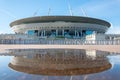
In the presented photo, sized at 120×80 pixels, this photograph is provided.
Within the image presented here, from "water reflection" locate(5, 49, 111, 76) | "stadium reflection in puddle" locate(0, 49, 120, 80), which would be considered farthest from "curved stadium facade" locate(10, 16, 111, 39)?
"stadium reflection in puddle" locate(0, 49, 120, 80)

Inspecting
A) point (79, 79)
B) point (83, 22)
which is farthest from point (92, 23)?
point (79, 79)

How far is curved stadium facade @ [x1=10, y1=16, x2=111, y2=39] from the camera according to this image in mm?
61719

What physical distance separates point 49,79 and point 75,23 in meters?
58.3

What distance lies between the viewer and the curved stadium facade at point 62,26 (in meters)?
61.7

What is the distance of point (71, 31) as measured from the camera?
213ft

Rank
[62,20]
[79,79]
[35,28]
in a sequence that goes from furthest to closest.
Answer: [35,28] → [62,20] → [79,79]

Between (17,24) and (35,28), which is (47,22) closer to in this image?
(35,28)

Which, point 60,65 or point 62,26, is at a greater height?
point 62,26

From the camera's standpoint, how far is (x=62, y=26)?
206 feet

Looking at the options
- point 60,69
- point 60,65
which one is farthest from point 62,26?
point 60,69

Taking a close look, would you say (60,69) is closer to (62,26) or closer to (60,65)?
(60,65)

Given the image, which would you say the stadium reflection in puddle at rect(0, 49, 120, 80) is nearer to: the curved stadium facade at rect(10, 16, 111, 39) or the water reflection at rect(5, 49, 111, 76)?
the water reflection at rect(5, 49, 111, 76)

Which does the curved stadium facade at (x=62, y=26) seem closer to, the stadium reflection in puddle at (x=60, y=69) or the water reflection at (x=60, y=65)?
the water reflection at (x=60, y=65)

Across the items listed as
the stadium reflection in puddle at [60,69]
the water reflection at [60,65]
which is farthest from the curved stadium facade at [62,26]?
the stadium reflection in puddle at [60,69]
